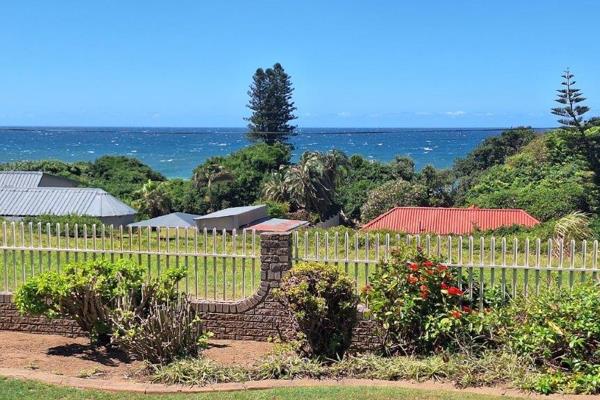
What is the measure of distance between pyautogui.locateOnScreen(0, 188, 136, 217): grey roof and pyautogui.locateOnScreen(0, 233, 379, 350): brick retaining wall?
24.6 meters

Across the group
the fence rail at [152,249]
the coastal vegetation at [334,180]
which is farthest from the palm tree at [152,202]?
the fence rail at [152,249]

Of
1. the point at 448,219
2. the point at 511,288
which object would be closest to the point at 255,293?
the point at 511,288

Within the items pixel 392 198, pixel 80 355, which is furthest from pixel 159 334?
pixel 392 198

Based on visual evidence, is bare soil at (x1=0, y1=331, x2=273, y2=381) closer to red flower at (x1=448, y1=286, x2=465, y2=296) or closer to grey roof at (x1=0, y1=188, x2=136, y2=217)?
red flower at (x1=448, y1=286, x2=465, y2=296)

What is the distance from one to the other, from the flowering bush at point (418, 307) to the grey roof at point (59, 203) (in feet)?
86.6

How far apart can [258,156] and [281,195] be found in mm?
11306

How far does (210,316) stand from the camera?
8414mm

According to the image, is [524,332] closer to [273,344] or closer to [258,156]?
[273,344]

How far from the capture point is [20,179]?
40531 millimetres

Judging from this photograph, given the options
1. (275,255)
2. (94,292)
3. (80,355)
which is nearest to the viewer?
(94,292)

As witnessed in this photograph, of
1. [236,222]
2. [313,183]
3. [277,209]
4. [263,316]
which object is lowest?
[277,209]

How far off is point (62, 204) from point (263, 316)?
27600mm

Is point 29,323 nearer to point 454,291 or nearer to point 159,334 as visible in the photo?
point 159,334

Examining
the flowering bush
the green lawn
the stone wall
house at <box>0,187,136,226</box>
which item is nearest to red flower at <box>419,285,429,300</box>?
the flowering bush
